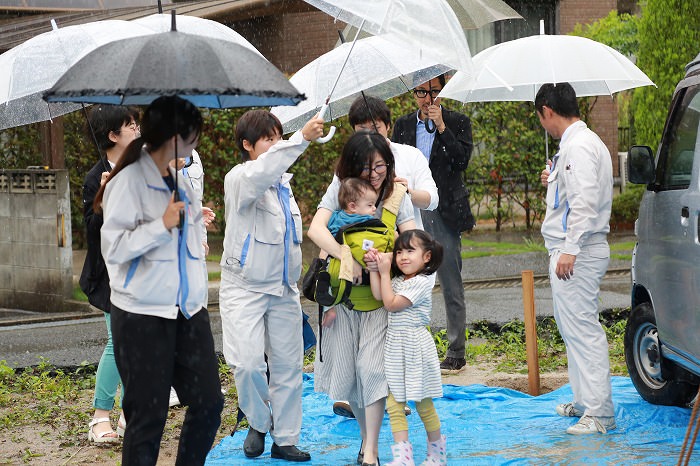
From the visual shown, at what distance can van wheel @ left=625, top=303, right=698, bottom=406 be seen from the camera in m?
6.31

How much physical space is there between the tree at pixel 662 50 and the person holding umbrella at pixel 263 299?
31.7 feet

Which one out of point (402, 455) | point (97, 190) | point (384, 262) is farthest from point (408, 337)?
point (97, 190)

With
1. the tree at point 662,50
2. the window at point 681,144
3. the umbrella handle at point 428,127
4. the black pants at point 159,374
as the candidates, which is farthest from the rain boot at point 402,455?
the tree at point 662,50

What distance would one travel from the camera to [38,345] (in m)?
9.19

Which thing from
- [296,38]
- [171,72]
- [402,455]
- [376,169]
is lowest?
[402,455]

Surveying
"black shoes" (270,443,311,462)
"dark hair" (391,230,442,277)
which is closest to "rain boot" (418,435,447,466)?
"black shoes" (270,443,311,462)

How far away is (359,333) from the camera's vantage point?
214 inches

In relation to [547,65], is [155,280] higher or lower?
lower

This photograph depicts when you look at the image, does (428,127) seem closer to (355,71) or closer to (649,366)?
(355,71)

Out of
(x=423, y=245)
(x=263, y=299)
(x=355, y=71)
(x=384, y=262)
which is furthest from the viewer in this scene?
(x=355, y=71)

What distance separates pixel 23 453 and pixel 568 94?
383 centimetres

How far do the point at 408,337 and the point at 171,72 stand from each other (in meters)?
2.03

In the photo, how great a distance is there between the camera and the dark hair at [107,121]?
5734 millimetres

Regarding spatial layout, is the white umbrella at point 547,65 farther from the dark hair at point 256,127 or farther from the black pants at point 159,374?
the black pants at point 159,374
